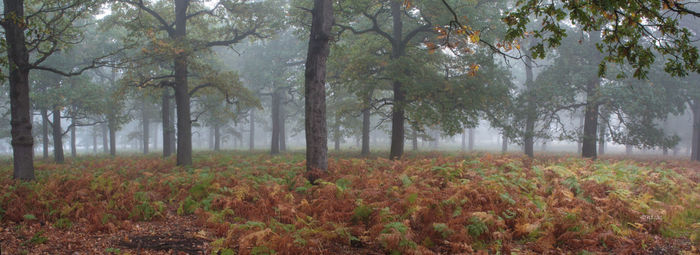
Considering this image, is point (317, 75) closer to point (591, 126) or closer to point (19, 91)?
point (19, 91)

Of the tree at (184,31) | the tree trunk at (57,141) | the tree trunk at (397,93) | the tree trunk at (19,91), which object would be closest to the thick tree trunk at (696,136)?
the tree trunk at (397,93)

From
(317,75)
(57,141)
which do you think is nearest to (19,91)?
(317,75)

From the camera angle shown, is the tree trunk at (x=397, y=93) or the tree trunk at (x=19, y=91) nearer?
the tree trunk at (x=19, y=91)

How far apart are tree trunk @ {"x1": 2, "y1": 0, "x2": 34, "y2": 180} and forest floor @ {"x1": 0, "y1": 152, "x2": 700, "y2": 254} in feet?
2.51

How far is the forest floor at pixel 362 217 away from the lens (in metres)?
5.38

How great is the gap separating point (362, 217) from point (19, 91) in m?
9.88

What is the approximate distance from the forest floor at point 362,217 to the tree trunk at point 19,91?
76cm

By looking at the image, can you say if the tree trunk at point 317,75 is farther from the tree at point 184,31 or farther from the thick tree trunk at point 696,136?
the thick tree trunk at point 696,136

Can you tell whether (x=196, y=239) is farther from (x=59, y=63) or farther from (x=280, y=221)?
(x=59, y=63)

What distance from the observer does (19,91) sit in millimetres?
Result: 9531

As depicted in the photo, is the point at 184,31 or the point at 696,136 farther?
the point at 696,136

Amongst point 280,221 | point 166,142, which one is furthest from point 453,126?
point 166,142

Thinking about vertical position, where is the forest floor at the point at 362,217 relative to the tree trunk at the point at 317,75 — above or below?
below

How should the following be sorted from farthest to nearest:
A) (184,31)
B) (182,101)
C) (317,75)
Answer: (184,31) → (182,101) → (317,75)
